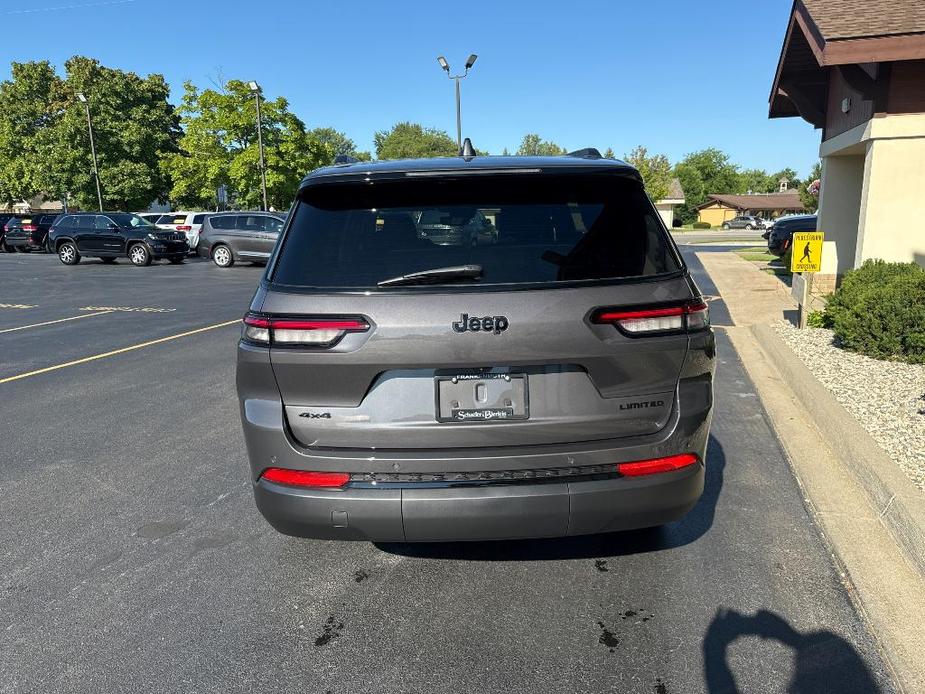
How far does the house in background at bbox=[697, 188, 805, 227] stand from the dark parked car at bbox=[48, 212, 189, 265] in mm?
91202

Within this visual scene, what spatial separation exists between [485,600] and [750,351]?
647 cm

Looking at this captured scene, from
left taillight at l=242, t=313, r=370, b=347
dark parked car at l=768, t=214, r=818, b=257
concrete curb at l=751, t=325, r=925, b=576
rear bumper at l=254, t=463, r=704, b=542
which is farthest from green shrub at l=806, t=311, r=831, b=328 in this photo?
dark parked car at l=768, t=214, r=818, b=257

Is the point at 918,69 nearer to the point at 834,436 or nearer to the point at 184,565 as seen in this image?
the point at 834,436

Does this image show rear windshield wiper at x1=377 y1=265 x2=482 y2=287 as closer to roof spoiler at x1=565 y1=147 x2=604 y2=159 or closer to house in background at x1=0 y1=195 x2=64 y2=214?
roof spoiler at x1=565 y1=147 x2=604 y2=159

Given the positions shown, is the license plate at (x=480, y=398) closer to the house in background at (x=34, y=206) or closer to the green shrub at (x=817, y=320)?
the green shrub at (x=817, y=320)

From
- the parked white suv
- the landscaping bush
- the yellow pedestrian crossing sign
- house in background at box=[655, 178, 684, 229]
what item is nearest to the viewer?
the landscaping bush

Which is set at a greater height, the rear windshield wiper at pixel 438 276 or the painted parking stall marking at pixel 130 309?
the rear windshield wiper at pixel 438 276

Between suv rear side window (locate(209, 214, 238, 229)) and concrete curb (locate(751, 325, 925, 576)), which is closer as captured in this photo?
concrete curb (locate(751, 325, 925, 576))

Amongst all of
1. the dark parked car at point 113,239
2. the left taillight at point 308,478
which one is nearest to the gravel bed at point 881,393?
the left taillight at point 308,478

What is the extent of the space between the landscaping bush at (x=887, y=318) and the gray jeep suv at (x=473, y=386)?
535 cm

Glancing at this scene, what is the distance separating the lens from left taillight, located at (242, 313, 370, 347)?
2.52 meters

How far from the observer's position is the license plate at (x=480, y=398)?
2.53 meters

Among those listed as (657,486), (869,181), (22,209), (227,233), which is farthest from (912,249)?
(22,209)

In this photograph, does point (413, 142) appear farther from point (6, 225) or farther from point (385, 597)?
point (385, 597)
